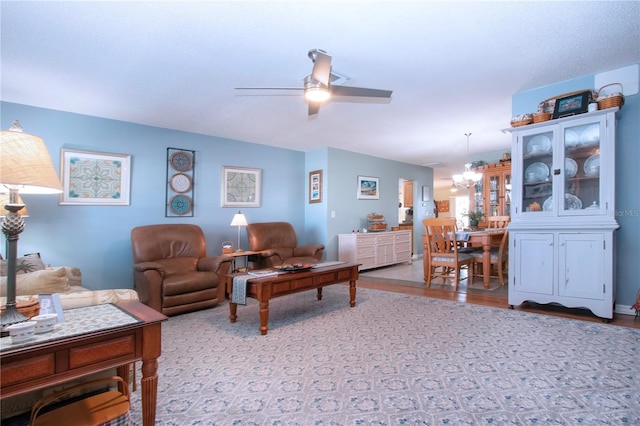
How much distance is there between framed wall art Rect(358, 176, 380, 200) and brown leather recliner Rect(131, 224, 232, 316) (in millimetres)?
3471

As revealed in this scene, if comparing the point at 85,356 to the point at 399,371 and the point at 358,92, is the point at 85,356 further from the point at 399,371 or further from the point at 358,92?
the point at 358,92

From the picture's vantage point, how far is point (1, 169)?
1172 millimetres

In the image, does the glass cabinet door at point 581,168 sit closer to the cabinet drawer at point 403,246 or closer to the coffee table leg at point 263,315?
the coffee table leg at point 263,315

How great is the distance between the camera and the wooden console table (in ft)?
3.43

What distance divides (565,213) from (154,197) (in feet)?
16.9

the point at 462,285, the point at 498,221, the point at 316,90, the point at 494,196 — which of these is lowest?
the point at 462,285

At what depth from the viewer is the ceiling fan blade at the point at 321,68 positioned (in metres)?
2.39

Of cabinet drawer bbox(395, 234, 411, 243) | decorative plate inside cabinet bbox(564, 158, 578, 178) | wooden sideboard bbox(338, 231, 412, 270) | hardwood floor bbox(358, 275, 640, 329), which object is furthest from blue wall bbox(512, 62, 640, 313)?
cabinet drawer bbox(395, 234, 411, 243)

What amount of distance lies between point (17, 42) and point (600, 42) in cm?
467

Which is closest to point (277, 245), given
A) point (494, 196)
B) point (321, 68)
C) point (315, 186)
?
point (315, 186)

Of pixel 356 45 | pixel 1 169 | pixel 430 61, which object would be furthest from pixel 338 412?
pixel 430 61

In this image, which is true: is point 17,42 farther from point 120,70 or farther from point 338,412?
point 338,412

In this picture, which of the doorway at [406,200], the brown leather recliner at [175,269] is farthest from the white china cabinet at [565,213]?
the doorway at [406,200]

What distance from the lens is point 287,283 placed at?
3074 mm
